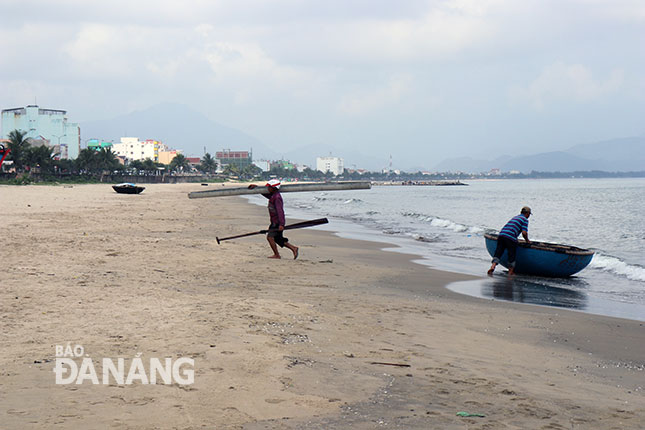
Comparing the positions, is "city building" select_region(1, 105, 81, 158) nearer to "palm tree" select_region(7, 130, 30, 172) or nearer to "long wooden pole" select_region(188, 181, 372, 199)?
"palm tree" select_region(7, 130, 30, 172)

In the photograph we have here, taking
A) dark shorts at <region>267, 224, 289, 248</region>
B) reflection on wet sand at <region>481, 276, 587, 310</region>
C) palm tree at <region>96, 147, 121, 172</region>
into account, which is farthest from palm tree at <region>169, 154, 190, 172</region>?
reflection on wet sand at <region>481, 276, 587, 310</region>

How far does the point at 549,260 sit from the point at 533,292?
7.97 ft

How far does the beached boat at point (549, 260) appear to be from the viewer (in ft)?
44.4

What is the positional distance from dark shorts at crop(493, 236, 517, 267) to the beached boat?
263mm

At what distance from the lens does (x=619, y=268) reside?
15859 mm

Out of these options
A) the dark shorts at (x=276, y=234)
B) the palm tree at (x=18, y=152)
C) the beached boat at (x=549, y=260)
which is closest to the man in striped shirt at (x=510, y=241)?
the beached boat at (x=549, y=260)

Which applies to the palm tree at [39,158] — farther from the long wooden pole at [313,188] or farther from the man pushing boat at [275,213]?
the long wooden pole at [313,188]

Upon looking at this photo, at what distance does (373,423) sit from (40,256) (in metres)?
9.02

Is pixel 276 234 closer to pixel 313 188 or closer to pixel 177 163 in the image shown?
pixel 313 188

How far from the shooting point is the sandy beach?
4234mm

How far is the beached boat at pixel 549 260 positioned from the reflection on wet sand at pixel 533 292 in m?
0.35

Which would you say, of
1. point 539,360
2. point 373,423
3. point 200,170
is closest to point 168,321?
point 373,423

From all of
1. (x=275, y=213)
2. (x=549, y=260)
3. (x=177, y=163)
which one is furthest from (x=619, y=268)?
(x=177, y=163)

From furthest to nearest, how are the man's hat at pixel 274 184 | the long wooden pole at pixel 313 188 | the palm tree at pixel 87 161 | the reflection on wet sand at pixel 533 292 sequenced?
the palm tree at pixel 87 161 < the man's hat at pixel 274 184 < the long wooden pole at pixel 313 188 < the reflection on wet sand at pixel 533 292
